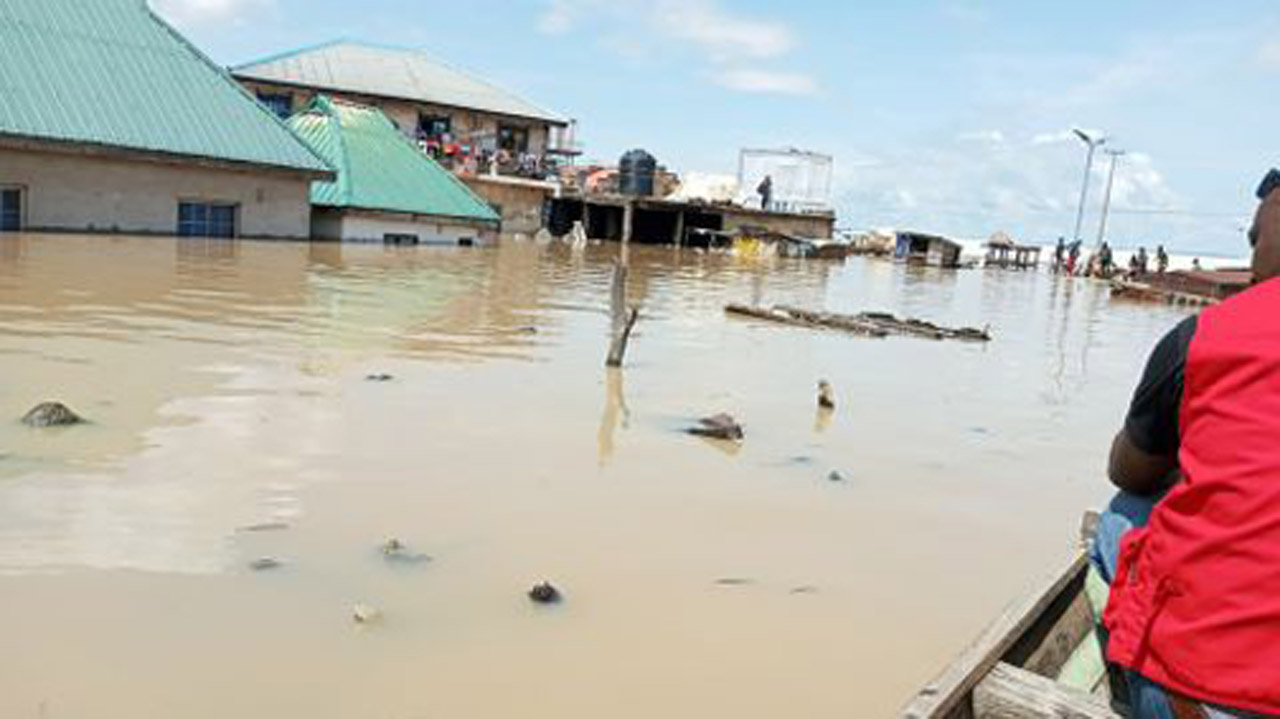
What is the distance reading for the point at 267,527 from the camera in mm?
5836

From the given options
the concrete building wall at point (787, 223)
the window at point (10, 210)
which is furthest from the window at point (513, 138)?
the window at point (10, 210)

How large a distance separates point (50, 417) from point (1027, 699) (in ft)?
22.6

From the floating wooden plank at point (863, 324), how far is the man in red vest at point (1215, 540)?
15.4 m

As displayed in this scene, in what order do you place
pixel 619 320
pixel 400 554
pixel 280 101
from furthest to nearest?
pixel 280 101 < pixel 619 320 < pixel 400 554

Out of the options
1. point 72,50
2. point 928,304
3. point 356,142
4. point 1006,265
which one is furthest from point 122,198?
point 1006,265

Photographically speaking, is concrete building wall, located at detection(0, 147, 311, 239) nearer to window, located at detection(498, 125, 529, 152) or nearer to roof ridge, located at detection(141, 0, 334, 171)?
roof ridge, located at detection(141, 0, 334, 171)

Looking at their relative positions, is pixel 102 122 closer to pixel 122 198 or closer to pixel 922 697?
pixel 122 198

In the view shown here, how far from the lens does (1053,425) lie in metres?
11.7

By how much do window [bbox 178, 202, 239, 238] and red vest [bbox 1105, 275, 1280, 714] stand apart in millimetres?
26509

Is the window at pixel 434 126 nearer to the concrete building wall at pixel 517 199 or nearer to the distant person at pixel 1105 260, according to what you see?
the concrete building wall at pixel 517 199

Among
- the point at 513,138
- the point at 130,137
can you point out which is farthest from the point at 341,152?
the point at 513,138

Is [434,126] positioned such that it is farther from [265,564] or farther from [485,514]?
[265,564]

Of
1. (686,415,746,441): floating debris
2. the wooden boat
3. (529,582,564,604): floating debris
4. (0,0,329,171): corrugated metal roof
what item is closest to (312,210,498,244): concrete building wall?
(0,0,329,171): corrugated metal roof

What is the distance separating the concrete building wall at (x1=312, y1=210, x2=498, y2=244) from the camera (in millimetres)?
30109
